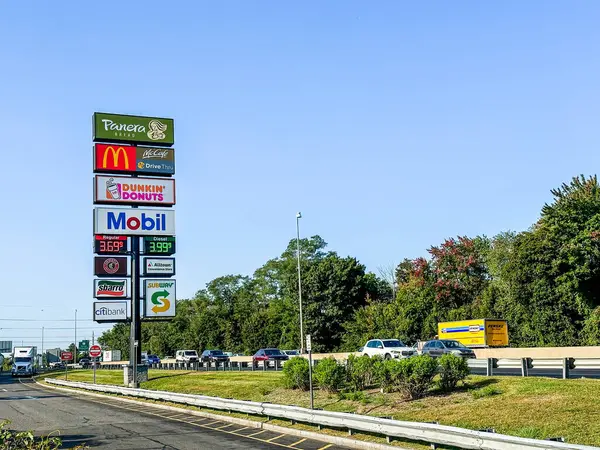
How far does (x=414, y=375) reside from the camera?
835 inches

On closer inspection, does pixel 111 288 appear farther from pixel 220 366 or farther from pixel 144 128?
pixel 220 366

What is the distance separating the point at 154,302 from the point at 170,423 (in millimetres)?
22426

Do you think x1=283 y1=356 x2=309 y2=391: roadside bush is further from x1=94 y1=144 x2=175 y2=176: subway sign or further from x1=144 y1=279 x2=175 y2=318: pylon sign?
x1=94 y1=144 x2=175 y2=176: subway sign

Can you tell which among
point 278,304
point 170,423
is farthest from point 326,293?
point 170,423

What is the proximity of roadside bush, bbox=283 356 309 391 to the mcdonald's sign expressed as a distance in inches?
832

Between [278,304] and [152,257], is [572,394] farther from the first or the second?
[278,304]

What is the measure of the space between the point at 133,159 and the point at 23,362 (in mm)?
48981

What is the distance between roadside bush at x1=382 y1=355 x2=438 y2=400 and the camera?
69.8 feet

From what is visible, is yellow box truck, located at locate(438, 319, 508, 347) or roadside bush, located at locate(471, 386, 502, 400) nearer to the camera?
roadside bush, located at locate(471, 386, 502, 400)

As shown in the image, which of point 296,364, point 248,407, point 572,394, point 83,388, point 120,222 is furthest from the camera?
point 83,388

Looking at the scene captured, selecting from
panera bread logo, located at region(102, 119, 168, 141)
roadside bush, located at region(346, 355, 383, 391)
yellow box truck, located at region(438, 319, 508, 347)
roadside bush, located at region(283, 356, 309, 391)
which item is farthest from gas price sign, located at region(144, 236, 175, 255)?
yellow box truck, located at region(438, 319, 508, 347)

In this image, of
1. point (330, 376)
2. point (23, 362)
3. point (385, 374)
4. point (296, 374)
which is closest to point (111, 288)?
point (296, 374)

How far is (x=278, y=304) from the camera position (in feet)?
333

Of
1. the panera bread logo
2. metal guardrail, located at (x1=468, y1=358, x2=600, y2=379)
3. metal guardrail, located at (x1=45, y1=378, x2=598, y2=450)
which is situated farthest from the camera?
the panera bread logo
